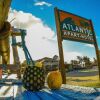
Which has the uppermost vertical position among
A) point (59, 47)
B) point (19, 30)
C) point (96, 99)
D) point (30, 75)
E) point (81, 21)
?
point (19, 30)

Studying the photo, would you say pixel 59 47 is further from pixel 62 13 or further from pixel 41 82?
pixel 41 82

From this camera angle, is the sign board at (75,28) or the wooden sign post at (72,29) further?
the sign board at (75,28)

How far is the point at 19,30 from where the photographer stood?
43.2 ft

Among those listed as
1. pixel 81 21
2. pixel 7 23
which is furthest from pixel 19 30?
pixel 7 23

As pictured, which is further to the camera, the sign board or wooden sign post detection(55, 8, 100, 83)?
the sign board

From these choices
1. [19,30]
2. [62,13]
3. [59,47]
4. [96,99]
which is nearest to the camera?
[96,99]

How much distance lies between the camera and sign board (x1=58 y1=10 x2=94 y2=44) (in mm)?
7348

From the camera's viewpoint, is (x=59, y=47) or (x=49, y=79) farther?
(x=59, y=47)

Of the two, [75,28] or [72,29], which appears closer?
[72,29]

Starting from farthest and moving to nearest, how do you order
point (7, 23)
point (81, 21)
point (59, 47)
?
point (81, 21), point (59, 47), point (7, 23)

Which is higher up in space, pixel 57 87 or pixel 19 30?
pixel 19 30

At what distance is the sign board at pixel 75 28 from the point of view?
7.35 meters

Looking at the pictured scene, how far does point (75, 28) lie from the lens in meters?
7.95

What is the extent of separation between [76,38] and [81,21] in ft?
2.91
